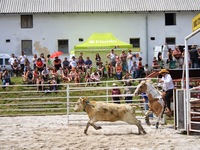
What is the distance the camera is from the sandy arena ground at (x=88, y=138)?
13.9 metres

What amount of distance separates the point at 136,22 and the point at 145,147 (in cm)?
2932

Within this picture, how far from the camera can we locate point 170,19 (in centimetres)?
4347

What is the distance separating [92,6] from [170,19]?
19.8 ft

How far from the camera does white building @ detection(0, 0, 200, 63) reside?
42.1 m

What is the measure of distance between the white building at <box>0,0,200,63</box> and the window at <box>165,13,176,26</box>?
44 centimetres

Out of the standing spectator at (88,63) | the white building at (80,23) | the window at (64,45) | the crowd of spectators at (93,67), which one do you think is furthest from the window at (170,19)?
the standing spectator at (88,63)

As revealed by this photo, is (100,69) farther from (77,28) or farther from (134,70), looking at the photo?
(77,28)

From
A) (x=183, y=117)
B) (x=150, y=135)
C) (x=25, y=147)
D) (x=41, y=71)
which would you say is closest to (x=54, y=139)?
(x=25, y=147)

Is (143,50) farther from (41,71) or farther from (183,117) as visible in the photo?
(183,117)

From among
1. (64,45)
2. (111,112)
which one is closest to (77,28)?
(64,45)

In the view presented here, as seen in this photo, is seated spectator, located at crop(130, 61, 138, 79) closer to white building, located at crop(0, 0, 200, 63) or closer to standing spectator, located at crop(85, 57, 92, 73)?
standing spectator, located at crop(85, 57, 92, 73)

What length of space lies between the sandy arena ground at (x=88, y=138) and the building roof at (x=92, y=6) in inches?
916

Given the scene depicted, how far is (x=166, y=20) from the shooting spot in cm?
4344

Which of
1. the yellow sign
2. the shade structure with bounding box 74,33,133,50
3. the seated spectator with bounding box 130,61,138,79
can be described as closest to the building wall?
the shade structure with bounding box 74,33,133,50
